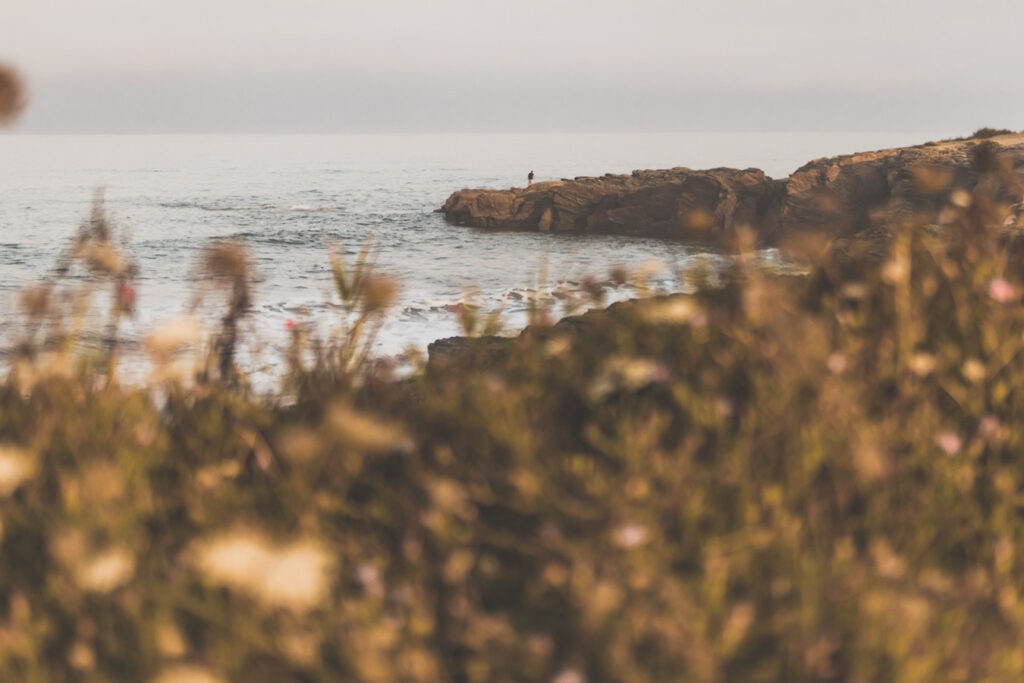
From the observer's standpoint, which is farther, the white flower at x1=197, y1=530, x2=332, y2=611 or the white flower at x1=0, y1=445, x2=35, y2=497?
the white flower at x1=0, y1=445, x2=35, y2=497

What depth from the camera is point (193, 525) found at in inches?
84.0

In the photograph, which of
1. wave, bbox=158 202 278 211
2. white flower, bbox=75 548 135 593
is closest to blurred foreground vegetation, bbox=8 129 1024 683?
white flower, bbox=75 548 135 593

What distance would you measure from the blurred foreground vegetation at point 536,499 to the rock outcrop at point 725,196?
30.4 meters

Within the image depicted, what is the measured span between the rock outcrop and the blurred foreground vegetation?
30360 mm

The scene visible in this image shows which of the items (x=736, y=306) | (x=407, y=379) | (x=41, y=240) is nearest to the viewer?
(x=736, y=306)

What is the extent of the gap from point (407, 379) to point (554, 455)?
1.95m

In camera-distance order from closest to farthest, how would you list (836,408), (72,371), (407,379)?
(836,408)
(72,371)
(407,379)

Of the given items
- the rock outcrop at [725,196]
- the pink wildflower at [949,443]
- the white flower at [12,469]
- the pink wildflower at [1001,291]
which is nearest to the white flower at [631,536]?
the pink wildflower at [949,443]

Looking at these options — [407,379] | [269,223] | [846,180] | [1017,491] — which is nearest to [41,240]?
[269,223]

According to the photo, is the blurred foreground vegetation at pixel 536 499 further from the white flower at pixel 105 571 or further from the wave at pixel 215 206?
the wave at pixel 215 206

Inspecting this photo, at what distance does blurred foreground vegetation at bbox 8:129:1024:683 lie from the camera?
1.60 metres

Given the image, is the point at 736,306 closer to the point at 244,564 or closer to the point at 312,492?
the point at 312,492

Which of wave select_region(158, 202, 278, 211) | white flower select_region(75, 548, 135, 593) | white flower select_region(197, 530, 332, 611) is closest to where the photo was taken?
white flower select_region(197, 530, 332, 611)

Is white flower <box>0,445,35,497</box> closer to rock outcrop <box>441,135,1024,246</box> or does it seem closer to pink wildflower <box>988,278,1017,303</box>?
pink wildflower <box>988,278,1017,303</box>
